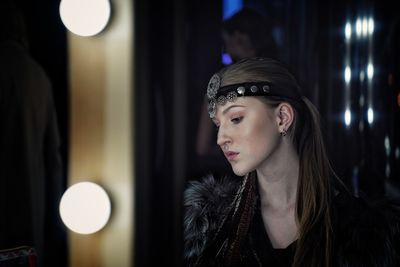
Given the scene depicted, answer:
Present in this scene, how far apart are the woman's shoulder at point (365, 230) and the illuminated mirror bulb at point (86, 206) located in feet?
1.72

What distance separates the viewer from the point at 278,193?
0.78 metres

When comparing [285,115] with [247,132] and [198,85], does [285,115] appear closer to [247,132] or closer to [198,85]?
[247,132]

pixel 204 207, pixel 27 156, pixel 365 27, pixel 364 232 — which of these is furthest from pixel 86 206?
pixel 365 27

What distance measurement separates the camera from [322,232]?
750mm

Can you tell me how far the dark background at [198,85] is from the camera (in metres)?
0.74

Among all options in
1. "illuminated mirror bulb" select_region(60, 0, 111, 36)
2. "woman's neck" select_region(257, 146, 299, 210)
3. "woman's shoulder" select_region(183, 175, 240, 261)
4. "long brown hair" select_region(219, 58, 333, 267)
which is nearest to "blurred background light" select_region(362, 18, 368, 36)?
"long brown hair" select_region(219, 58, 333, 267)

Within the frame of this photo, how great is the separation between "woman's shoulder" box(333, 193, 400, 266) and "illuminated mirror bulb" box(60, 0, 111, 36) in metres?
0.66

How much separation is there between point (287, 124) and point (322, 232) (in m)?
0.22

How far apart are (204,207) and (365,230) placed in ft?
1.03

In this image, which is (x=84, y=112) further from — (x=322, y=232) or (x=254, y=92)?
(x=322, y=232)

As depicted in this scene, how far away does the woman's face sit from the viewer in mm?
764

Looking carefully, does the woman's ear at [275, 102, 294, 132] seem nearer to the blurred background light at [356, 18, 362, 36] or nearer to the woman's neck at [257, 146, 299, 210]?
the woman's neck at [257, 146, 299, 210]

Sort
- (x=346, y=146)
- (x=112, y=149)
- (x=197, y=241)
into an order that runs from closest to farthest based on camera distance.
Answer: (x=346, y=146), (x=197, y=241), (x=112, y=149)

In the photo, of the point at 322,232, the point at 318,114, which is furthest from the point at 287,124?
the point at 322,232
